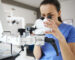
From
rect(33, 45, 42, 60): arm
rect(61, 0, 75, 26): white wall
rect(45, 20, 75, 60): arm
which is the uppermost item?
rect(61, 0, 75, 26): white wall

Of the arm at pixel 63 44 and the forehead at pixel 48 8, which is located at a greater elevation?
the forehead at pixel 48 8

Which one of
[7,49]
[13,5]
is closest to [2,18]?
[7,49]

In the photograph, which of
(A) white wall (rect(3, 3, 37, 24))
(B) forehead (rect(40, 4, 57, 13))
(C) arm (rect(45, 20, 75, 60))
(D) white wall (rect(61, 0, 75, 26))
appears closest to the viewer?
(C) arm (rect(45, 20, 75, 60))

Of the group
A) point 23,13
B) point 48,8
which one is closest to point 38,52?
point 48,8

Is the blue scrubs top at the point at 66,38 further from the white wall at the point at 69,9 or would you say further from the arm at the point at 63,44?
the white wall at the point at 69,9

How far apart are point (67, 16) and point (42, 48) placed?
265 cm

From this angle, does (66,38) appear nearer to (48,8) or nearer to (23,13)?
(48,8)

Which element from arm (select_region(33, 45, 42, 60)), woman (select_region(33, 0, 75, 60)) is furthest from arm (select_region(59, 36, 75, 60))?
arm (select_region(33, 45, 42, 60))

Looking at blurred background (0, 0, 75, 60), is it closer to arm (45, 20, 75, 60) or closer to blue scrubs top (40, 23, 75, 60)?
blue scrubs top (40, 23, 75, 60)

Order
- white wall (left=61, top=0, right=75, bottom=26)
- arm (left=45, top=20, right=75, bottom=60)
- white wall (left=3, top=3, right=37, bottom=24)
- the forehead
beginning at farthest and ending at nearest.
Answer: white wall (left=3, top=3, right=37, bottom=24) < white wall (left=61, top=0, right=75, bottom=26) < the forehead < arm (left=45, top=20, right=75, bottom=60)

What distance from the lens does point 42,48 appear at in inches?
21.1

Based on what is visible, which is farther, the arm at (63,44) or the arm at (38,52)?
the arm at (38,52)

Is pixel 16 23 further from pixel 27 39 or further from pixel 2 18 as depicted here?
pixel 27 39

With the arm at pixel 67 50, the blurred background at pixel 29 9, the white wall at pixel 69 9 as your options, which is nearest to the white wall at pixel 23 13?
the blurred background at pixel 29 9
